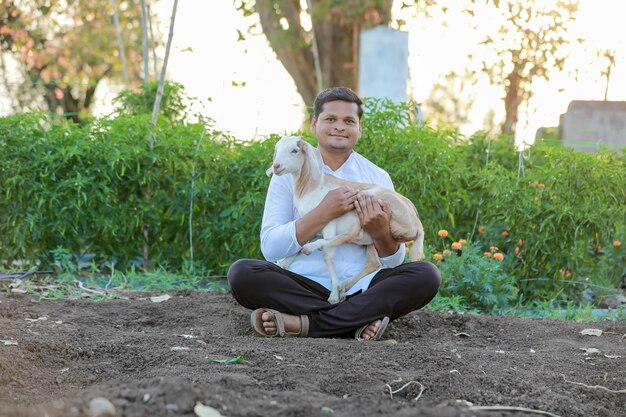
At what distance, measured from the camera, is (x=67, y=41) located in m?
15.4

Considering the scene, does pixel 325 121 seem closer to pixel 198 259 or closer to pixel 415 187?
pixel 415 187

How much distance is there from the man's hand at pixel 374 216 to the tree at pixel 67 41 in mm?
9982

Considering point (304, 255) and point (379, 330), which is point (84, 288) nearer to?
point (304, 255)

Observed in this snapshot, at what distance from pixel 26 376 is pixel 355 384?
132cm

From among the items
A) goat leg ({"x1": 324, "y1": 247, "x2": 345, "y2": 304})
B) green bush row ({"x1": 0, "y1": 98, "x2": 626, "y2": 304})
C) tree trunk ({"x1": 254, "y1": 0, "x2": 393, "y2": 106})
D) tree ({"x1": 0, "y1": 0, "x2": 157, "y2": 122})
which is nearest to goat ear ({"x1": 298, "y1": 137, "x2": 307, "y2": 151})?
goat leg ({"x1": 324, "y1": 247, "x2": 345, "y2": 304})

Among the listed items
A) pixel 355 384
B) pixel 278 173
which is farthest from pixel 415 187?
pixel 355 384

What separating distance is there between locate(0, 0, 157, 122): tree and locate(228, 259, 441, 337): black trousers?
971 centimetres

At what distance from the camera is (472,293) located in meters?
5.48

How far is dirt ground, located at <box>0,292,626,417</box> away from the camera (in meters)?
2.57

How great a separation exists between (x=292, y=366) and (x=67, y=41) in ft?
44.1

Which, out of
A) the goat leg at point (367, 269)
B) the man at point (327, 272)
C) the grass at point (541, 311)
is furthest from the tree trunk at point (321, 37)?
the goat leg at point (367, 269)

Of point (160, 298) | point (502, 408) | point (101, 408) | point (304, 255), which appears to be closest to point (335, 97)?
point (304, 255)

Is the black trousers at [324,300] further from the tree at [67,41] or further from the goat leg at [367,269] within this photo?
the tree at [67,41]

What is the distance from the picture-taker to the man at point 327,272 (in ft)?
13.3
